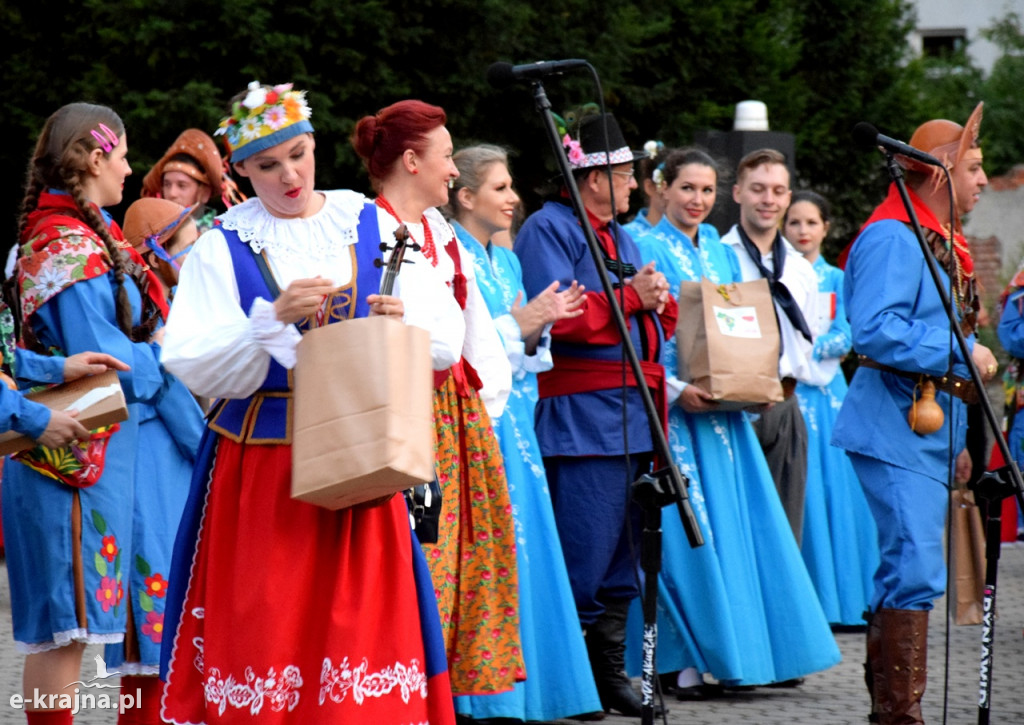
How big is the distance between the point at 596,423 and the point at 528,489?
0.36 meters

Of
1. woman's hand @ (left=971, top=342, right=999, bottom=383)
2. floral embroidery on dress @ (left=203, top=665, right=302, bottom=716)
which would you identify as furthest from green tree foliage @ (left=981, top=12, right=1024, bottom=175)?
floral embroidery on dress @ (left=203, top=665, right=302, bottom=716)

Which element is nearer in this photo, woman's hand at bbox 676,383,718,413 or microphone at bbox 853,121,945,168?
microphone at bbox 853,121,945,168

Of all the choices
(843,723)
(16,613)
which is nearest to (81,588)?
(16,613)

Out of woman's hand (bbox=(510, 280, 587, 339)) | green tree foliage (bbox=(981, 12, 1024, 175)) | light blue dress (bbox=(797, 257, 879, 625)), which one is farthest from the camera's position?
green tree foliage (bbox=(981, 12, 1024, 175))

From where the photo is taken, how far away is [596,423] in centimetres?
557

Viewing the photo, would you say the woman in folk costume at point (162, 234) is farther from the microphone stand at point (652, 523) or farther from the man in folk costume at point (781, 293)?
the man in folk costume at point (781, 293)

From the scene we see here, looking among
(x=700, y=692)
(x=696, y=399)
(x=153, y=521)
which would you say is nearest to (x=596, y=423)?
(x=696, y=399)

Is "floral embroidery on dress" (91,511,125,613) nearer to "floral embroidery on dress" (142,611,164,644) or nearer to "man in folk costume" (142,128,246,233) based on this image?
"floral embroidery on dress" (142,611,164,644)

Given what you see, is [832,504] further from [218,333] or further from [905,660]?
[218,333]

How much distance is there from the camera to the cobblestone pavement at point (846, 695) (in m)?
5.48

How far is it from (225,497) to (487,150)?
2.51m

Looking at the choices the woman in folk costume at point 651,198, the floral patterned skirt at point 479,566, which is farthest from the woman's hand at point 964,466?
the woman in folk costume at point 651,198

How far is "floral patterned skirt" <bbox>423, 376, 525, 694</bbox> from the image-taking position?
487 centimetres

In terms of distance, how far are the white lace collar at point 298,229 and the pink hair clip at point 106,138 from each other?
38.6 inches
